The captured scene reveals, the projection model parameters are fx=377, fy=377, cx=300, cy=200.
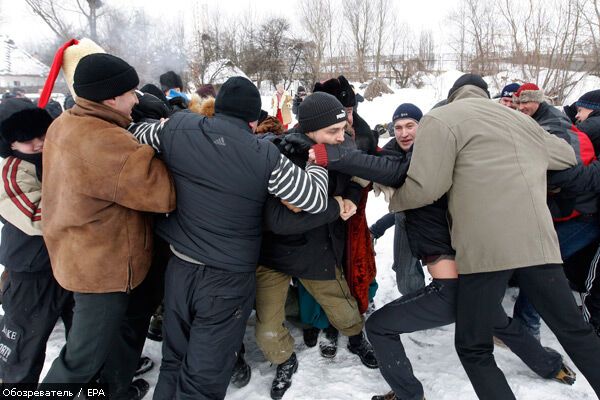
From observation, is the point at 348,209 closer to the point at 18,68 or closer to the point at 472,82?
the point at 472,82

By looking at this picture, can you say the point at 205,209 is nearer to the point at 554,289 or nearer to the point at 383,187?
the point at 383,187

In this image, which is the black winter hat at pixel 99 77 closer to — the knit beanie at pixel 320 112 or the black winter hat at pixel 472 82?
the knit beanie at pixel 320 112

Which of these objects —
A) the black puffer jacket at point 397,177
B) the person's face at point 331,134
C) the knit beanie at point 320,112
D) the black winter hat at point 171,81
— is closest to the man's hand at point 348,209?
the black puffer jacket at point 397,177

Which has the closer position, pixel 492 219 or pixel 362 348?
pixel 492 219

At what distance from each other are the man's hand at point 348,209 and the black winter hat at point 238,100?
763mm

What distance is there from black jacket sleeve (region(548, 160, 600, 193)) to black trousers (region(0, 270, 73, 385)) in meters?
2.92

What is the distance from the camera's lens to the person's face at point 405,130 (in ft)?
8.78

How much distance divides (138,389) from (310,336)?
1.19 m

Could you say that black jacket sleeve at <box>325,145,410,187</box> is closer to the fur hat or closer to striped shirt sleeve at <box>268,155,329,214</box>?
striped shirt sleeve at <box>268,155,329,214</box>

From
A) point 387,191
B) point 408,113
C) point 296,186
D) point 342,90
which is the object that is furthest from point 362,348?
point 342,90

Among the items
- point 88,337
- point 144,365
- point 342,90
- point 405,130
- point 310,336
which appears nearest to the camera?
point 88,337

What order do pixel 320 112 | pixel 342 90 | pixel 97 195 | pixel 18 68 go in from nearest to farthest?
pixel 97 195
pixel 320 112
pixel 342 90
pixel 18 68

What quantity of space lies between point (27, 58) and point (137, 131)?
4834 cm

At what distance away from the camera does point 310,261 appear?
2.33 meters
